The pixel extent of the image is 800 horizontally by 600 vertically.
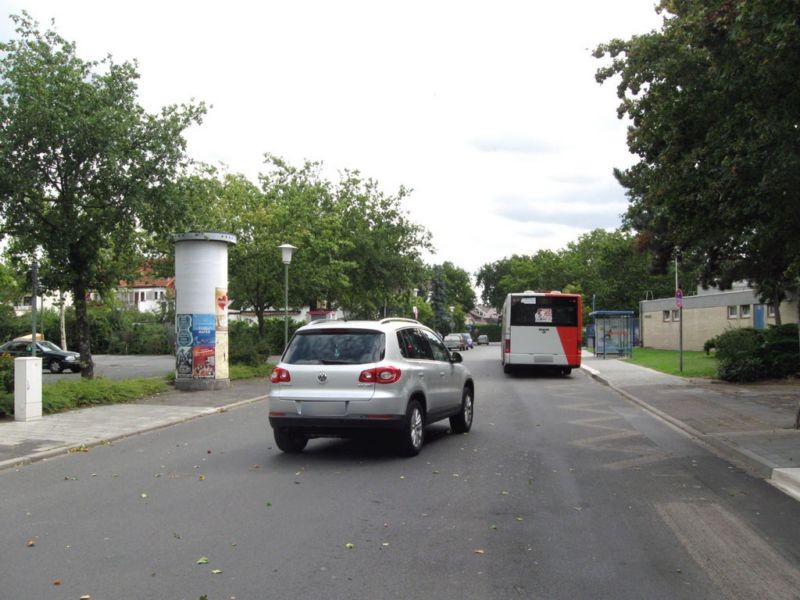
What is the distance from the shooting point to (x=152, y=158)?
1739 centimetres

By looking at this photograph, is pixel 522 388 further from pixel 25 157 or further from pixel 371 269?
pixel 371 269

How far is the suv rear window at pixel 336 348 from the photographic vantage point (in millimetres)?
9203

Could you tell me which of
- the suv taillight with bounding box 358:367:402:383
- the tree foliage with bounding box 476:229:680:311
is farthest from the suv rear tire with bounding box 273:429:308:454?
the tree foliage with bounding box 476:229:680:311

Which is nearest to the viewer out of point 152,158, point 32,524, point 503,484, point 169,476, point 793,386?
point 32,524

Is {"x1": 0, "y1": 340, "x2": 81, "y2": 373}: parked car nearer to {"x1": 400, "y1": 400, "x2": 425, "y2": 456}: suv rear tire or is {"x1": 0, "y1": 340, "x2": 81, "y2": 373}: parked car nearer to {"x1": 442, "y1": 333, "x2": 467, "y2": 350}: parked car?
{"x1": 400, "y1": 400, "x2": 425, "y2": 456}: suv rear tire

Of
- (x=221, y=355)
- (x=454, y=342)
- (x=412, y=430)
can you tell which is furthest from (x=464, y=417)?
(x=454, y=342)

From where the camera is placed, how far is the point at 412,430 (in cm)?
934

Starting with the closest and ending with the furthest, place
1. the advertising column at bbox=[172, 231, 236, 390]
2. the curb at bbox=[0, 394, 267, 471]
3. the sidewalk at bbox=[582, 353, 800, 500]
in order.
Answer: the sidewalk at bbox=[582, 353, 800, 500]
the curb at bbox=[0, 394, 267, 471]
the advertising column at bbox=[172, 231, 236, 390]

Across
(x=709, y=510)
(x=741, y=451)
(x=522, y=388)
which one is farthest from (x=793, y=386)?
(x=709, y=510)

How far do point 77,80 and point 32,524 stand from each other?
42.7 ft

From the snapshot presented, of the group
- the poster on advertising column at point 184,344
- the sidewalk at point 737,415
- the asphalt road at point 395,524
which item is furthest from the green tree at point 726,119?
the poster on advertising column at point 184,344

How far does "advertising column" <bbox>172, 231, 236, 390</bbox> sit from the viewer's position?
19484mm

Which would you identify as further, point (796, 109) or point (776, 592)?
point (796, 109)

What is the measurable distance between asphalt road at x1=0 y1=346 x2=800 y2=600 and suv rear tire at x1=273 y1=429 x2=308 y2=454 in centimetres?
22
